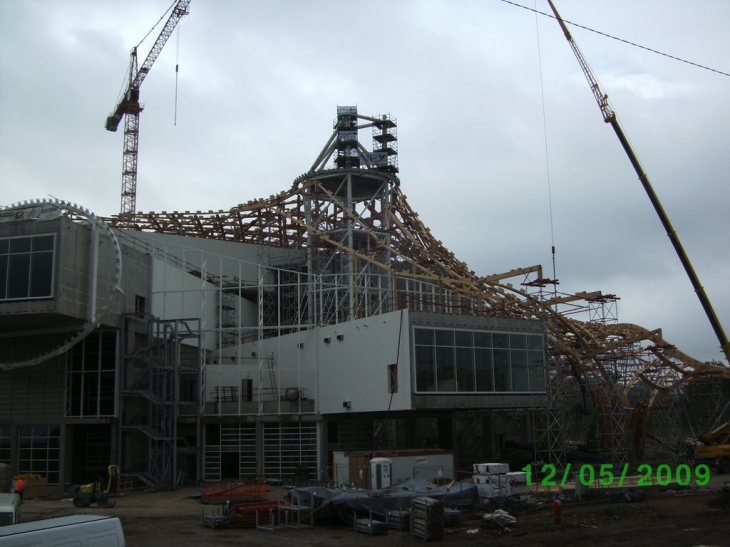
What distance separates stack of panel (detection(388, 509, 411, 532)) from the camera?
25.6m

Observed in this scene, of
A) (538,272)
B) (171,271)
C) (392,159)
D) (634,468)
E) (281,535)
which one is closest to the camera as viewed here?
(281,535)

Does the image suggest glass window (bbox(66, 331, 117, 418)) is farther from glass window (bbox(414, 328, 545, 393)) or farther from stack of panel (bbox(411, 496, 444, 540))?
stack of panel (bbox(411, 496, 444, 540))

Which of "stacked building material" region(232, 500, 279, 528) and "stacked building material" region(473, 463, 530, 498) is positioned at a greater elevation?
"stacked building material" region(473, 463, 530, 498)

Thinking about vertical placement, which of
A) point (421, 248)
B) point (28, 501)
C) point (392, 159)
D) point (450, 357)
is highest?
point (392, 159)

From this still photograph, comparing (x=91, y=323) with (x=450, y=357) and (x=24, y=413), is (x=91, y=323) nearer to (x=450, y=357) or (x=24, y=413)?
(x=24, y=413)

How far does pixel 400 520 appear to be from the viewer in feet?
84.2

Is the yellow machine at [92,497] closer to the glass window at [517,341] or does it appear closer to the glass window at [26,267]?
the glass window at [26,267]

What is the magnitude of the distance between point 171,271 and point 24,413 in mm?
11973

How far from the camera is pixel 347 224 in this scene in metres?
59.2

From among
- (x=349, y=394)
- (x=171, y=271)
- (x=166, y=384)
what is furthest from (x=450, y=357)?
(x=171, y=271)

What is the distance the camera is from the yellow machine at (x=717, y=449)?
43.2m
